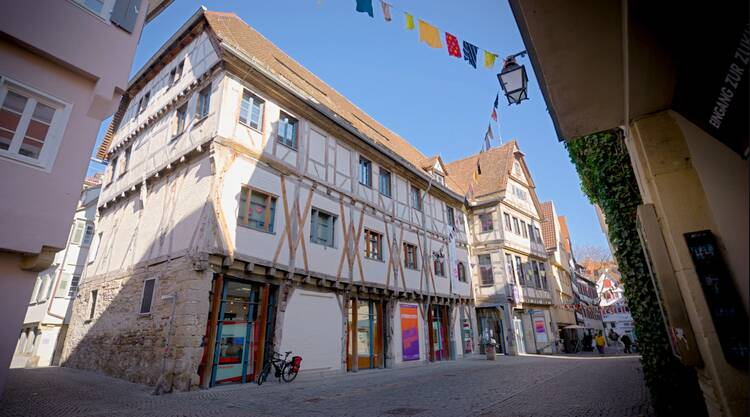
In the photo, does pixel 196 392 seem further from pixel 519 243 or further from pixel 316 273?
pixel 519 243

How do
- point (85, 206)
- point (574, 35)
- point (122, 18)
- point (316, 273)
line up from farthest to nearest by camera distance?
point (85, 206) → point (316, 273) → point (122, 18) → point (574, 35)

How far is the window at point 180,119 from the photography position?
11.4m

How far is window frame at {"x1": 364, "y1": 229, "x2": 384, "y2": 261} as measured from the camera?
1339 cm

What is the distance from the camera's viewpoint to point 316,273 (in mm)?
10820

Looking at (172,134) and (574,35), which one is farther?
(172,134)

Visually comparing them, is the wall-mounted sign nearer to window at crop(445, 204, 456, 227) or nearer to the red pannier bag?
the red pannier bag

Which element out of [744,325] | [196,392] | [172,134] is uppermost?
[172,134]

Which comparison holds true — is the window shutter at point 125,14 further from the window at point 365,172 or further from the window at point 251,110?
the window at point 365,172

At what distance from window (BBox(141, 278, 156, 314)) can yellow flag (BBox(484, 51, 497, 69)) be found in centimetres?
973

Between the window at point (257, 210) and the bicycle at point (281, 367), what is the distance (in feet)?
11.1

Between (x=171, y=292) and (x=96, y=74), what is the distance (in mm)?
5195

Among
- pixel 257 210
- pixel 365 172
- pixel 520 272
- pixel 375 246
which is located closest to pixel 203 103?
pixel 257 210

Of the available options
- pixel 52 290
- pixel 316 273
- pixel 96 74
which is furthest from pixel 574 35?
pixel 52 290

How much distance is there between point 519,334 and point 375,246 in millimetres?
12983
